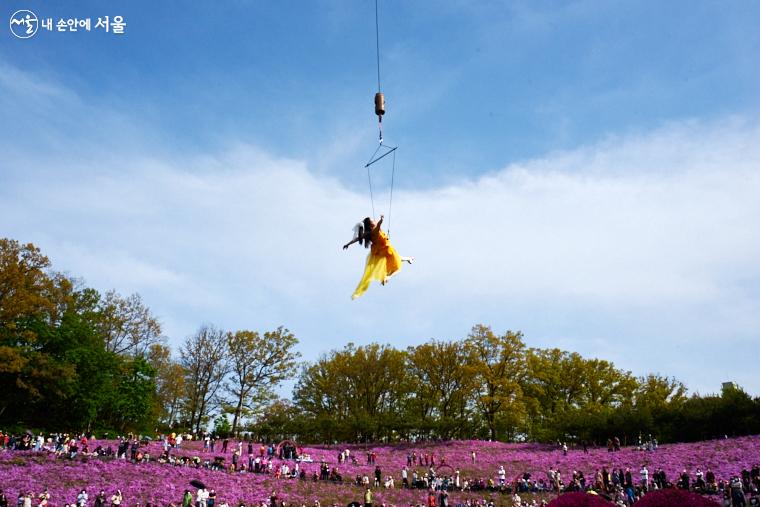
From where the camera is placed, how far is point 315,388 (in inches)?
2277

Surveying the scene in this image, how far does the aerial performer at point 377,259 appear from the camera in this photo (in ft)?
38.5

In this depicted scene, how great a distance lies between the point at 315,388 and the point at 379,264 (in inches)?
1886

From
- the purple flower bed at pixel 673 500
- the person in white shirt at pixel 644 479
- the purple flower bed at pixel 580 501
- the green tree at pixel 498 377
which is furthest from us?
the green tree at pixel 498 377

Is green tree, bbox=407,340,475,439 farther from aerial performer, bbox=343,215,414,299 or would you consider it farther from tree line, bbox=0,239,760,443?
aerial performer, bbox=343,215,414,299

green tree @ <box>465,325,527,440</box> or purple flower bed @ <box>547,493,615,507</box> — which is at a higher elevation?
green tree @ <box>465,325,527,440</box>

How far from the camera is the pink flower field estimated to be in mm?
24906

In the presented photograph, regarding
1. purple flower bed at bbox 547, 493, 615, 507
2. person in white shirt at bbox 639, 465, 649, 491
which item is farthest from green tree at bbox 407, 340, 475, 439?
purple flower bed at bbox 547, 493, 615, 507

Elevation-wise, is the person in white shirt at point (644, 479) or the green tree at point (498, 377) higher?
the green tree at point (498, 377)

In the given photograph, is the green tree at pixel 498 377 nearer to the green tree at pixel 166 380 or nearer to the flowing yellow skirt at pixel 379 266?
the green tree at pixel 166 380

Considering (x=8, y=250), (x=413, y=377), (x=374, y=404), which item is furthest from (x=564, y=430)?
(x=8, y=250)

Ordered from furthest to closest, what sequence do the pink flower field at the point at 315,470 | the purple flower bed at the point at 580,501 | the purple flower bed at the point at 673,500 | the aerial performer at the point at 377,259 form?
the pink flower field at the point at 315,470 < the aerial performer at the point at 377,259 < the purple flower bed at the point at 580,501 < the purple flower bed at the point at 673,500

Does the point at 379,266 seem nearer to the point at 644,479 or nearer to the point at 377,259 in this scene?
the point at 377,259

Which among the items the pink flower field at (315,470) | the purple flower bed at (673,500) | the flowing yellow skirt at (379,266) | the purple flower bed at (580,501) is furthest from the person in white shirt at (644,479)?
the purple flower bed at (580,501)

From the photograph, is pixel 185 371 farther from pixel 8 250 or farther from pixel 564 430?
pixel 564 430
